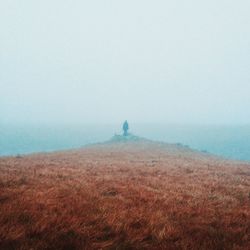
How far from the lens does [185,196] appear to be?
12469mm

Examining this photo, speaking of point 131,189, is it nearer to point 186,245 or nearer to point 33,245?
point 186,245

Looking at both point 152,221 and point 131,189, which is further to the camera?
point 131,189

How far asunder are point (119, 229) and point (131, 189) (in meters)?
6.47

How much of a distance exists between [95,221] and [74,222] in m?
0.63

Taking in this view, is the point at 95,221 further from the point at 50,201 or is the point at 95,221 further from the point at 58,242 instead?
the point at 50,201

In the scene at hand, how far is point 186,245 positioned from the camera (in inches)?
232

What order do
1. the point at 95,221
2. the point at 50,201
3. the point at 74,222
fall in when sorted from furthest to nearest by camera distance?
the point at 50,201 → the point at 95,221 → the point at 74,222

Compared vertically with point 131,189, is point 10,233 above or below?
above

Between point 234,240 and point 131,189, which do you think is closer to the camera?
point 234,240

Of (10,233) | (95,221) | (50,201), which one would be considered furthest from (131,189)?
(10,233)

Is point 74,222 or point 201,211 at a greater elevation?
point 74,222

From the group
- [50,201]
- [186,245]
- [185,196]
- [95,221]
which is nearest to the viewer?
[186,245]

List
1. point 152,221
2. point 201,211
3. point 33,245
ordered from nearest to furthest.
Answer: point 33,245 < point 152,221 < point 201,211

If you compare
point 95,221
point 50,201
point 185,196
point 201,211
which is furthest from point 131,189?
point 95,221
